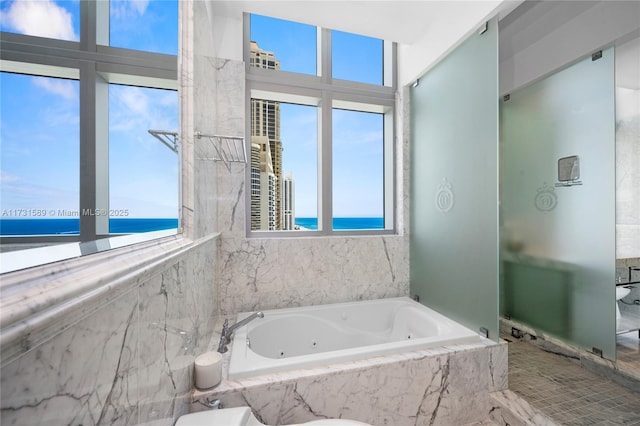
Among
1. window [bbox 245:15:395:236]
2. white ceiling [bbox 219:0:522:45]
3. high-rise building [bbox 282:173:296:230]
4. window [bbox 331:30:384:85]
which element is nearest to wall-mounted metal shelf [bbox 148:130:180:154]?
window [bbox 245:15:395:236]

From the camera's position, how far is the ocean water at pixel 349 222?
8.34 ft

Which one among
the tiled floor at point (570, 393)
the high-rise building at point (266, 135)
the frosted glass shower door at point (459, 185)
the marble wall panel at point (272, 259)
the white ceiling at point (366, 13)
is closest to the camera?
the tiled floor at point (570, 393)

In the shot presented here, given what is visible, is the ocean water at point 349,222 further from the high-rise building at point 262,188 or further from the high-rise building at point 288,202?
the high-rise building at point 262,188

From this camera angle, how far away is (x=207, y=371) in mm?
1223

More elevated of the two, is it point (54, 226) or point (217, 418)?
point (54, 226)

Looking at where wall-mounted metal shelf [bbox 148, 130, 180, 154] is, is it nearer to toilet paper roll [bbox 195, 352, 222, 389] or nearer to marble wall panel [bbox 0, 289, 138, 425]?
marble wall panel [bbox 0, 289, 138, 425]

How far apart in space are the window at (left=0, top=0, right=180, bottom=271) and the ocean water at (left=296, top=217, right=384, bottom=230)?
1.84m

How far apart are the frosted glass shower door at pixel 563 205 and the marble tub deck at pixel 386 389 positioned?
3.15ft

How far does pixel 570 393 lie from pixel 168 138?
2.68m

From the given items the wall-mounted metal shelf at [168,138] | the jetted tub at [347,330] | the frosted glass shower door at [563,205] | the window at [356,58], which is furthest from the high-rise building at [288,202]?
the frosted glass shower door at [563,205]

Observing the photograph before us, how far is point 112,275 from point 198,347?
1124 mm

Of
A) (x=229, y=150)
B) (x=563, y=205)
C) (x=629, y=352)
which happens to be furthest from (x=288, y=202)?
(x=629, y=352)

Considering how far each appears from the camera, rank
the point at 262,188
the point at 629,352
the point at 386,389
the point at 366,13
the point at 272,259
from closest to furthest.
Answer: the point at 386,389
the point at 629,352
the point at 366,13
the point at 272,259
the point at 262,188

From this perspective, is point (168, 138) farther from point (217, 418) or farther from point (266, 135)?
point (266, 135)
